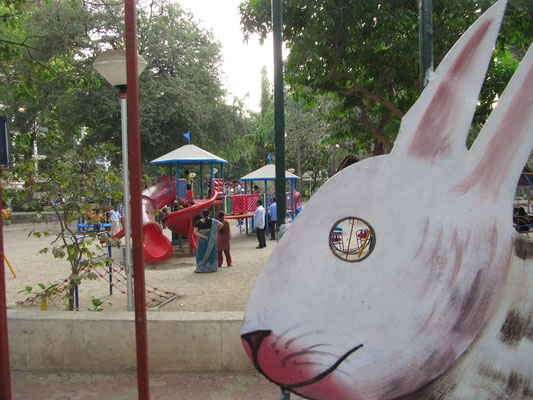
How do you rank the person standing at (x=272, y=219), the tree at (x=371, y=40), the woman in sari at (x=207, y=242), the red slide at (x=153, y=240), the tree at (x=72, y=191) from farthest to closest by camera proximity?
the person standing at (x=272, y=219) < the red slide at (x=153, y=240) < the woman in sari at (x=207, y=242) < the tree at (x=371, y=40) < the tree at (x=72, y=191)

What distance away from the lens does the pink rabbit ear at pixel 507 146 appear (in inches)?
92.8

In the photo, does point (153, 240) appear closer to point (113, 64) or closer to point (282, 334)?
point (113, 64)

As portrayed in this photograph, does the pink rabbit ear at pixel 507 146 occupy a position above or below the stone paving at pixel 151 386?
above

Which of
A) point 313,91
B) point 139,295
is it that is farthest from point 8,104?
point 139,295

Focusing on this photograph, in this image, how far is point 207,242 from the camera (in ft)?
34.4

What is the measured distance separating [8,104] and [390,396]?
97.8ft

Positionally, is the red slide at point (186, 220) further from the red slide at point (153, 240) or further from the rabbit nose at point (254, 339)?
the rabbit nose at point (254, 339)

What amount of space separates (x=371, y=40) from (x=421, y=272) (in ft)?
25.3

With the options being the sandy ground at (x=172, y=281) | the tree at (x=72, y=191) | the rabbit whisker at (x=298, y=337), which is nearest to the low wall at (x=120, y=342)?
the tree at (x=72, y=191)

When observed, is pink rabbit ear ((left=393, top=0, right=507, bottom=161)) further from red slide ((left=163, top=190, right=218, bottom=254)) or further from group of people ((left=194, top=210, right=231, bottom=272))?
red slide ((left=163, top=190, right=218, bottom=254))

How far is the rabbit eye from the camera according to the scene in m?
2.36

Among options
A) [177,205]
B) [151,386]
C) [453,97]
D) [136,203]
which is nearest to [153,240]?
[177,205]

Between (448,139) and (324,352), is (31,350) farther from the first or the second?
(448,139)

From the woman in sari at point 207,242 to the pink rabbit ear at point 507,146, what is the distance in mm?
8259
